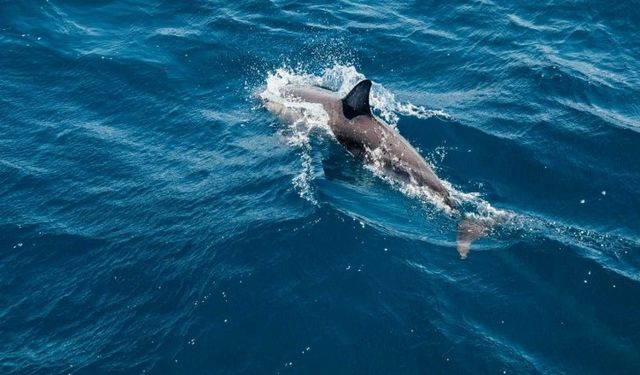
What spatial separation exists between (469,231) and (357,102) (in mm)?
4981

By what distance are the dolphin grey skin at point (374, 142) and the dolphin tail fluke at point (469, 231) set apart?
148mm

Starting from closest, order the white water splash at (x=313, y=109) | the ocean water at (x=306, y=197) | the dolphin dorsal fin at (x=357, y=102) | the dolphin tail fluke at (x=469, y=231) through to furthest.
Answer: the ocean water at (x=306, y=197), the dolphin tail fluke at (x=469, y=231), the white water splash at (x=313, y=109), the dolphin dorsal fin at (x=357, y=102)

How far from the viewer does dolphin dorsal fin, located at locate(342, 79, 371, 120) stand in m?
16.4

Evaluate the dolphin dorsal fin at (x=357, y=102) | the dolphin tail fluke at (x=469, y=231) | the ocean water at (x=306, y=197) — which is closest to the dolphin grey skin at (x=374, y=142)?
the dolphin dorsal fin at (x=357, y=102)

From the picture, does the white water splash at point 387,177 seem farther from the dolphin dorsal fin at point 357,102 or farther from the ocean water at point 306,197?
the dolphin dorsal fin at point 357,102

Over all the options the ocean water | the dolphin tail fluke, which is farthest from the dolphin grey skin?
the ocean water

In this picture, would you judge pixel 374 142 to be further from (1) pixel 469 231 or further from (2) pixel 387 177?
(1) pixel 469 231

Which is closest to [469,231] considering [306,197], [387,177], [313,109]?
[387,177]

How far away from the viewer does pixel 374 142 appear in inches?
647

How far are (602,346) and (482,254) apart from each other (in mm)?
2930

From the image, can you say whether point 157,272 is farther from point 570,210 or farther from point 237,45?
point 237,45

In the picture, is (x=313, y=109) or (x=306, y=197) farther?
(x=313, y=109)

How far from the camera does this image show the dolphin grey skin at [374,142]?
15.4 meters

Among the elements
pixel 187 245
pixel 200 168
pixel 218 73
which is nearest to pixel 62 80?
pixel 218 73
